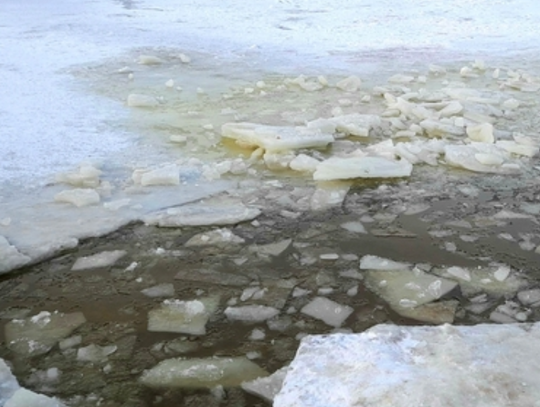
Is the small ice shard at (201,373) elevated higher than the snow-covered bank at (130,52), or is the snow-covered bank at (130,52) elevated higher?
the small ice shard at (201,373)

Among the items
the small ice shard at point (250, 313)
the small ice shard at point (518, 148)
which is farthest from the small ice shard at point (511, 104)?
the small ice shard at point (250, 313)

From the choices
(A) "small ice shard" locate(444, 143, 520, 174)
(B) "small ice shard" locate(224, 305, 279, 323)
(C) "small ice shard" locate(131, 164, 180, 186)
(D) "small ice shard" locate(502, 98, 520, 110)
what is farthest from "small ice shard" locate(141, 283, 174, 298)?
(D) "small ice shard" locate(502, 98, 520, 110)

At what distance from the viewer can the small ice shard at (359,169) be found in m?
3.67

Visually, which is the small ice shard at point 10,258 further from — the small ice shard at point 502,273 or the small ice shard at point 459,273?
the small ice shard at point 502,273

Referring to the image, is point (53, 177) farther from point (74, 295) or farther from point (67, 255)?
point (74, 295)

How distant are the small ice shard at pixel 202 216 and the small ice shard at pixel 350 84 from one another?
3.02m

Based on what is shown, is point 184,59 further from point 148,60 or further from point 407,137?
point 407,137

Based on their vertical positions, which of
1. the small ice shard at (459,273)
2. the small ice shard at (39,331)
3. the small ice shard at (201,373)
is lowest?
the small ice shard at (39,331)

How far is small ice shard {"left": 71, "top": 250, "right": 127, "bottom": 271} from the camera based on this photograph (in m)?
2.74

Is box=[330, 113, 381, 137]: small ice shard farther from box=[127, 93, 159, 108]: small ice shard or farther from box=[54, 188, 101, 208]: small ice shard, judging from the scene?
box=[54, 188, 101, 208]: small ice shard

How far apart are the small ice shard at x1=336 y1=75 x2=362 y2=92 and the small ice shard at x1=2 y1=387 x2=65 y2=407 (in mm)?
4639

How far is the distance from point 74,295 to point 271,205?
1.20 m

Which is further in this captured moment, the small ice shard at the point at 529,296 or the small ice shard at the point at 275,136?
the small ice shard at the point at 275,136

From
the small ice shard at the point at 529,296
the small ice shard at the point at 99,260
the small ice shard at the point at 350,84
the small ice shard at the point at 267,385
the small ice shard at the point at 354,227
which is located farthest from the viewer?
the small ice shard at the point at 350,84
